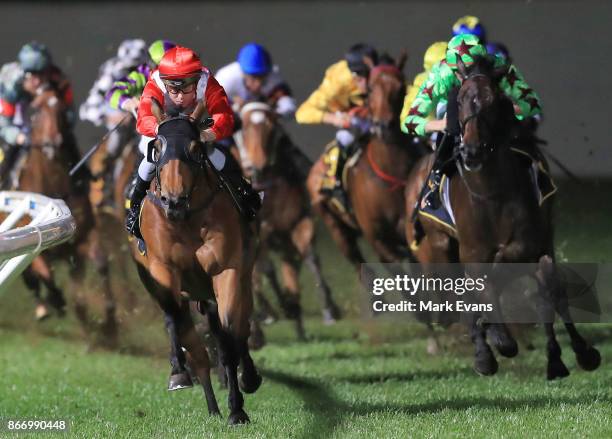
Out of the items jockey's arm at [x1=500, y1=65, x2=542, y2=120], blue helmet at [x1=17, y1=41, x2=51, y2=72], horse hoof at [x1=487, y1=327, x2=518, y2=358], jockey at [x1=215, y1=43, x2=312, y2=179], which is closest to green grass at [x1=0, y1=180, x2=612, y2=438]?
horse hoof at [x1=487, y1=327, x2=518, y2=358]

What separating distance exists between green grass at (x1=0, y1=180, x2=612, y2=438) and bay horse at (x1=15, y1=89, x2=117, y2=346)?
0.29 m

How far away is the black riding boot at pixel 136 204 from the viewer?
7461 millimetres

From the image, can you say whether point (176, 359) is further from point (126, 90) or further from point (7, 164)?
point (7, 164)

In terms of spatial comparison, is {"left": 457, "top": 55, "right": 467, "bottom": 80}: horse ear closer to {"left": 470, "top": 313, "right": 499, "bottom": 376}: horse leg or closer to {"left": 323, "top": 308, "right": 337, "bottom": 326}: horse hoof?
{"left": 470, "top": 313, "right": 499, "bottom": 376}: horse leg

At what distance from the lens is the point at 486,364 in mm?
7469

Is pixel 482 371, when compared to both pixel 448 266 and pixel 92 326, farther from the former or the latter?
pixel 92 326

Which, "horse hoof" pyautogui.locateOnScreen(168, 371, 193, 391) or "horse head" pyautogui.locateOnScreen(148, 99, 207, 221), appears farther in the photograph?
"horse hoof" pyautogui.locateOnScreen(168, 371, 193, 391)

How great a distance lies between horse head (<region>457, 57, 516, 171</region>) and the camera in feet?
24.1

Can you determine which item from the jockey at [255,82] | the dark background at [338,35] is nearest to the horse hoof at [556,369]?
the jockey at [255,82]

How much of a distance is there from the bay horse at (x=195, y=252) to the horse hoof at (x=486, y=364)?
118 cm

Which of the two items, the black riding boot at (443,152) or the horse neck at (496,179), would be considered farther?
the black riding boot at (443,152)

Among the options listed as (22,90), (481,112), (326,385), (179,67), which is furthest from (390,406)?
(22,90)

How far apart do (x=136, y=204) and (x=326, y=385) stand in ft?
5.93

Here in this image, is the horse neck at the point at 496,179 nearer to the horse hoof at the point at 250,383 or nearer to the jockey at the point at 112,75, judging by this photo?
the horse hoof at the point at 250,383
